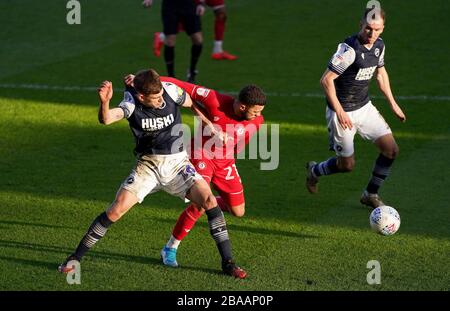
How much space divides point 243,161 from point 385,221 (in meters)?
3.90

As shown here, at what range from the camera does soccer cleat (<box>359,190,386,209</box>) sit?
11.5m

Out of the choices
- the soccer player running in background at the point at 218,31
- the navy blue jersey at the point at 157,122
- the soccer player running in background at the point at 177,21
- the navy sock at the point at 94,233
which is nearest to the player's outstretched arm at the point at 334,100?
the navy blue jersey at the point at 157,122

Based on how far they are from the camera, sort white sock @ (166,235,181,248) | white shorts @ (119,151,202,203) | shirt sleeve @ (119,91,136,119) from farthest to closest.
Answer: white sock @ (166,235,181,248) < white shorts @ (119,151,202,203) < shirt sleeve @ (119,91,136,119)

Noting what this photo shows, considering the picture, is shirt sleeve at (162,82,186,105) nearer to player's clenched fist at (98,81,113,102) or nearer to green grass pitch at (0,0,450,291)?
player's clenched fist at (98,81,113,102)

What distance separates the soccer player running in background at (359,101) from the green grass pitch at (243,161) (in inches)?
20.4

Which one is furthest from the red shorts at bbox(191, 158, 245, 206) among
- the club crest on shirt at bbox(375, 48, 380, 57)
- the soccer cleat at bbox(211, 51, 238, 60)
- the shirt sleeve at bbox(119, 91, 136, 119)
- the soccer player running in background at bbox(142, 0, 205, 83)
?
the soccer cleat at bbox(211, 51, 238, 60)

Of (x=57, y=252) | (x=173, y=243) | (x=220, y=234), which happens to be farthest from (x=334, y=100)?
(x=57, y=252)

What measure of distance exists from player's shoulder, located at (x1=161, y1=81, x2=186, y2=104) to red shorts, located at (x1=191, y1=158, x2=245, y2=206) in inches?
34.3

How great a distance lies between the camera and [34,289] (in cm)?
883

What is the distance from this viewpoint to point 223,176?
10.2 meters

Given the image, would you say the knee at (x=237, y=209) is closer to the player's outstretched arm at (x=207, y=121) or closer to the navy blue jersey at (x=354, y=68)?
the player's outstretched arm at (x=207, y=121)
